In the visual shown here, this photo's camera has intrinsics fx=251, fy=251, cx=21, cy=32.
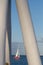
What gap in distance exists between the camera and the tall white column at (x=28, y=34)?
12.2 m

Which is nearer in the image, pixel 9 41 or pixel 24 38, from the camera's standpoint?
pixel 24 38

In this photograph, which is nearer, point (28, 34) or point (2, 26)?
point (2, 26)

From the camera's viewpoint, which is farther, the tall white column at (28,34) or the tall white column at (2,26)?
the tall white column at (28,34)

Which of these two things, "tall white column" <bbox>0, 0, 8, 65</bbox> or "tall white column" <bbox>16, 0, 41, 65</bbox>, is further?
"tall white column" <bbox>16, 0, 41, 65</bbox>

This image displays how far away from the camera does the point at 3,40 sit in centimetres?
1068

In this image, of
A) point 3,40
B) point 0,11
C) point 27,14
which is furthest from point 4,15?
point 27,14

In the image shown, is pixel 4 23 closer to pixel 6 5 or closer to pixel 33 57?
pixel 6 5

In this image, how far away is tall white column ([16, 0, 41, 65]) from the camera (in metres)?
12.2

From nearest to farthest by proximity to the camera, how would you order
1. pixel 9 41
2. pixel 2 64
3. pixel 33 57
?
1. pixel 2 64
2. pixel 33 57
3. pixel 9 41

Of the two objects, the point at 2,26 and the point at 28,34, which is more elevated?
the point at 2,26

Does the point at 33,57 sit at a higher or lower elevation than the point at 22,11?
lower

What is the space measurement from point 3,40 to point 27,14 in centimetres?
235

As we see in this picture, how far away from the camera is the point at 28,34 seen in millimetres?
12289

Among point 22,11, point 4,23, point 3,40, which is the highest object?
point 22,11
